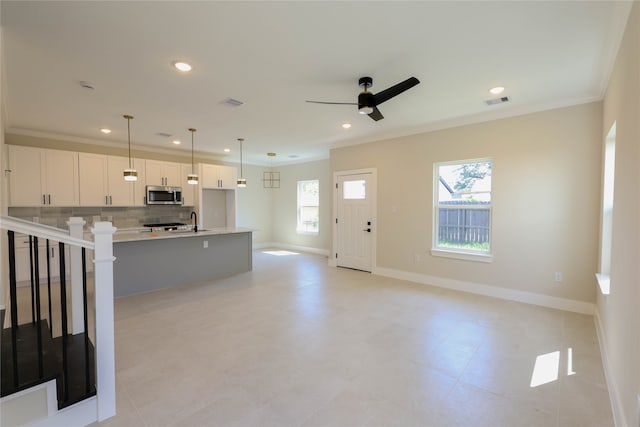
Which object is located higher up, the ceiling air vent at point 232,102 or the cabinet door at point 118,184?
the ceiling air vent at point 232,102

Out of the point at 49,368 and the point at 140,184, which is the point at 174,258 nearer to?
the point at 140,184

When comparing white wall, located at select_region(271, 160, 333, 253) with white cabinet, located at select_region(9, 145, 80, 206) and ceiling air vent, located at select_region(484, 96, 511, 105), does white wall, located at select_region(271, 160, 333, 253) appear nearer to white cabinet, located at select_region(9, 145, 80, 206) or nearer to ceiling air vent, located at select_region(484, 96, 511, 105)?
ceiling air vent, located at select_region(484, 96, 511, 105)

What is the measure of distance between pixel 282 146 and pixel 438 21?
4613mm

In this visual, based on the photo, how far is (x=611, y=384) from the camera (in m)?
2.15

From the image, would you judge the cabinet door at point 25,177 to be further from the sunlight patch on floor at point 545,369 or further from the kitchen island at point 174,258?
the sunlight patch on floor at point 545,369

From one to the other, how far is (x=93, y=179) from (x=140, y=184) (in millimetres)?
772

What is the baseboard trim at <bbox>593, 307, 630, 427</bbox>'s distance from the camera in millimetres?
1811

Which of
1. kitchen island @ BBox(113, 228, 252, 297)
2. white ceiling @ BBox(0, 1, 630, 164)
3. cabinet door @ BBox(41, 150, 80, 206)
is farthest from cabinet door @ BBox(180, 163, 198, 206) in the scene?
white ceiling @ BBox(0, 1, 630, 164)

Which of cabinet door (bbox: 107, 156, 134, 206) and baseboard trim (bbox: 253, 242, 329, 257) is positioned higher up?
cabinet door (bbox: 107, 156, 134, 206)

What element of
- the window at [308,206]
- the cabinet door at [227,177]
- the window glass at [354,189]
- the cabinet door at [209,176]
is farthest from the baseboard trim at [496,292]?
the cabinet door at [209,176]

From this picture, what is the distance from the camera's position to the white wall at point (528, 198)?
359cm

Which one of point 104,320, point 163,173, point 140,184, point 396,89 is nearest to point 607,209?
point 396,89

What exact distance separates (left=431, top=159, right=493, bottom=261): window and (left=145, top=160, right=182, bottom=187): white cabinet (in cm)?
538

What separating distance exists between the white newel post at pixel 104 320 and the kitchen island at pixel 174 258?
2393mm
